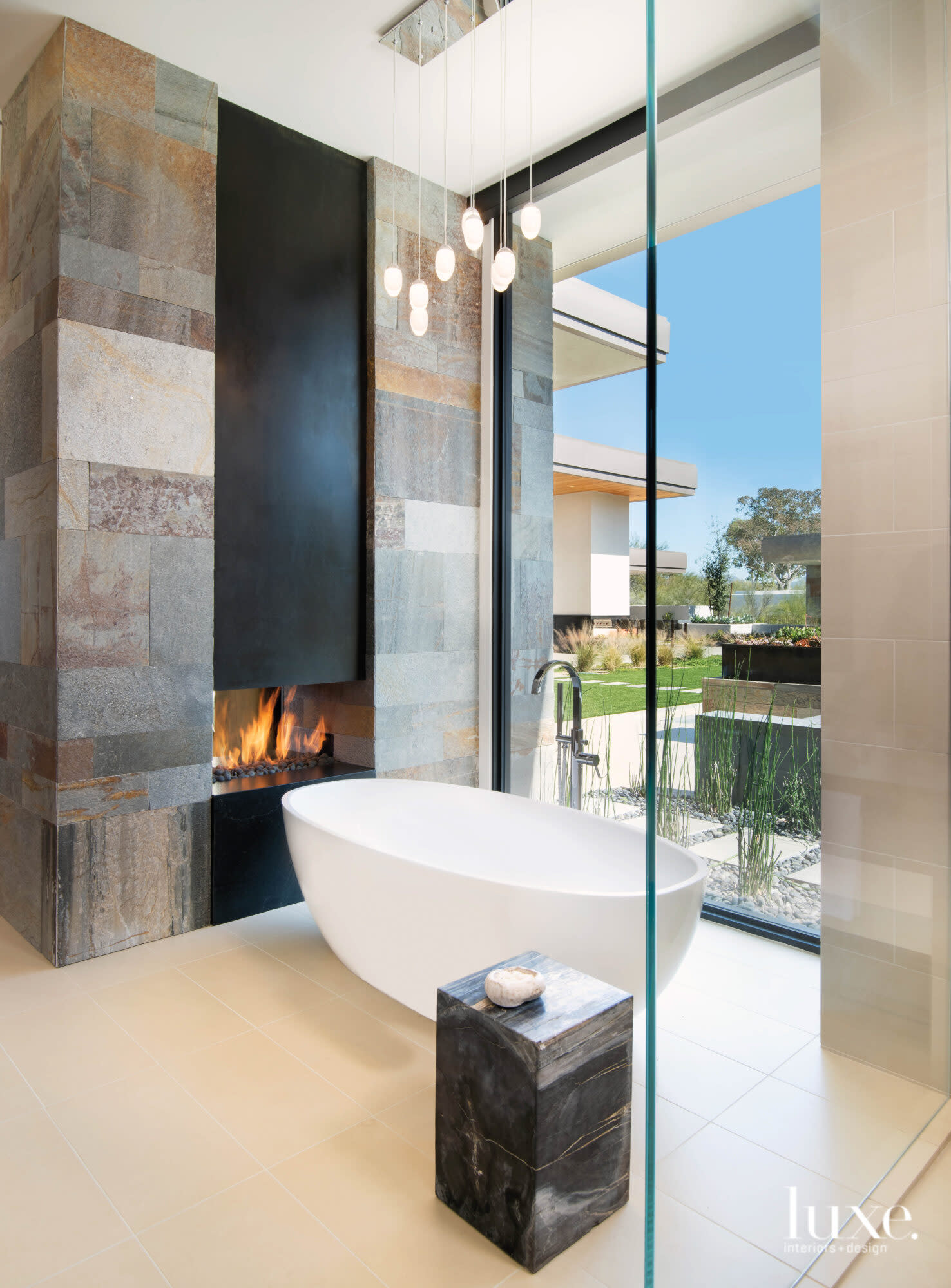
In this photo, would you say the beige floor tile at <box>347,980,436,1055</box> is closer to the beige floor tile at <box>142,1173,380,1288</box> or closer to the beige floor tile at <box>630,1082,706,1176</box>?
the beige floor tile at <box>142,1173,380,1288</box>

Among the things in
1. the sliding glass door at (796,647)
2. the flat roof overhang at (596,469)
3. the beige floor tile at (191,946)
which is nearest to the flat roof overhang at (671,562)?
the sliding glass door at (796,647)

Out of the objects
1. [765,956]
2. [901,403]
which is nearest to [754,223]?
[901,403]

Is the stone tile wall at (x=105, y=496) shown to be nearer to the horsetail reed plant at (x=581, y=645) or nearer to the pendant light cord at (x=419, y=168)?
the pendant light cord at (x=419, y=168)

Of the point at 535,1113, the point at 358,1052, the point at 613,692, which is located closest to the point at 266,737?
the point at 613,692

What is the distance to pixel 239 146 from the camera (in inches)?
129

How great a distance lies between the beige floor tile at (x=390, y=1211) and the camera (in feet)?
5.14

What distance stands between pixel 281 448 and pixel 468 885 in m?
2.11

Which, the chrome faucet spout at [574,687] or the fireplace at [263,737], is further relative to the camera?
the fireplace at [263,737]

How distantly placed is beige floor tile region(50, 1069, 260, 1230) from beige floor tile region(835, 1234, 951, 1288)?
1.27 m

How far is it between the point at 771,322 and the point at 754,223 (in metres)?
0.17

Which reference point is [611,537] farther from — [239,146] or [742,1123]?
[742,1123]

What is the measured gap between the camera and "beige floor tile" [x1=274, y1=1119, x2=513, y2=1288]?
157 centimetres

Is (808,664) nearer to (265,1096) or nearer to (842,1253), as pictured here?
(842,1253)

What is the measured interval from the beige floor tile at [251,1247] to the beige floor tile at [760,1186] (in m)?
0.68
